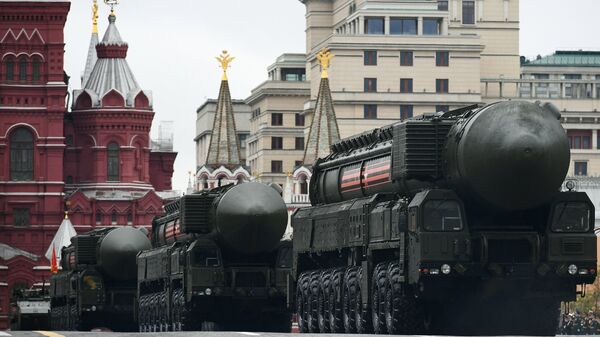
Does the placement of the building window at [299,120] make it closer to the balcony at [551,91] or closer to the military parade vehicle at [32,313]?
the balcony at [551,91]

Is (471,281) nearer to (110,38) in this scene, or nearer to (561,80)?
(110,38)

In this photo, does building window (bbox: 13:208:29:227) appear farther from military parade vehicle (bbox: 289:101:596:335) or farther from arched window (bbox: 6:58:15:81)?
military parade vehicle (bbox: 289:101:596:335)

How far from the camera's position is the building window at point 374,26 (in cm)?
17425

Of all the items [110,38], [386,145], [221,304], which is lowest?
[221,304]

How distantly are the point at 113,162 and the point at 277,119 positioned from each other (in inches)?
1865

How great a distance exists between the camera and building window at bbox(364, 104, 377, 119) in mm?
167750

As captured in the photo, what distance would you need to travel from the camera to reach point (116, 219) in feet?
485

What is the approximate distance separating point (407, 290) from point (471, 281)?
1.26 m

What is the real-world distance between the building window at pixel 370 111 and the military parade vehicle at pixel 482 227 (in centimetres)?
12990

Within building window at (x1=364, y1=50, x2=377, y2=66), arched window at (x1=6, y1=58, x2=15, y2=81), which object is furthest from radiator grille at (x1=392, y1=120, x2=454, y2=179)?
building window at (x1=364, y1=50, x2=377, y2=66)

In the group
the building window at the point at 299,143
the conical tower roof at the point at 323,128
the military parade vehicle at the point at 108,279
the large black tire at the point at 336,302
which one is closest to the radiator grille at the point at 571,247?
the large black tire at the point at 336,302

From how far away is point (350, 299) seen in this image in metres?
40.2

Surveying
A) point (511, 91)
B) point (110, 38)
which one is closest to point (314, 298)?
point (110, 38)

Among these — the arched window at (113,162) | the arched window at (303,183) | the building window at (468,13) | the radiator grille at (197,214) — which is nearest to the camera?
the radiator grille at (197,214)
